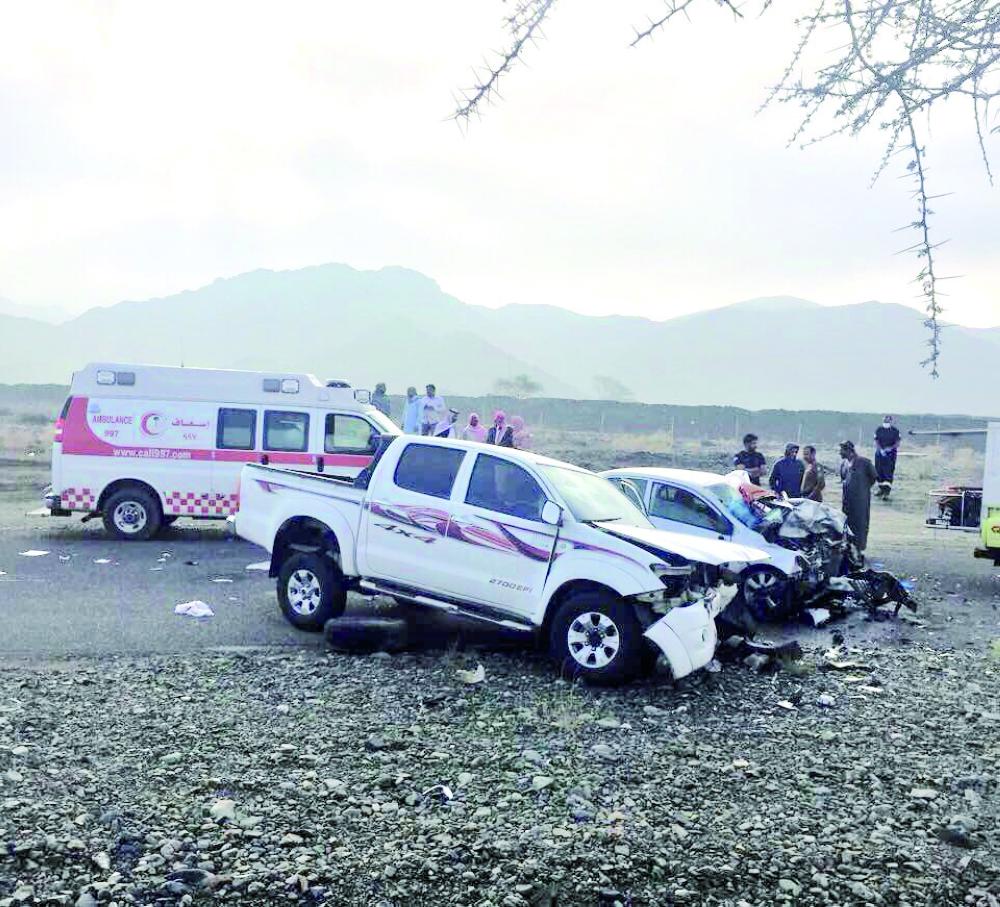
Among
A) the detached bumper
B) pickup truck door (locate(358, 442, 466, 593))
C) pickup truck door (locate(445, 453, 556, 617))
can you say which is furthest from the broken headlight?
pickup truck door (locate(358, 442, 466, 593))

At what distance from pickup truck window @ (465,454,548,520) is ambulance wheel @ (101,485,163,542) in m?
7.32

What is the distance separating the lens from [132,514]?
1325 cm

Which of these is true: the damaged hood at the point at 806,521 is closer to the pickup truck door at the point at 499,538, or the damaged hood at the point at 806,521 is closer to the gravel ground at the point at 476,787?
the gravel ground at the point at 476,787

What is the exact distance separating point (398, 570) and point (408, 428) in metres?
10.6

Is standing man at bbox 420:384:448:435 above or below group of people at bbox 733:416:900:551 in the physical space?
above

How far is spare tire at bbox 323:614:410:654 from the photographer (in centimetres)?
747

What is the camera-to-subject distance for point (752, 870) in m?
4.12

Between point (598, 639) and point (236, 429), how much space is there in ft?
27.0

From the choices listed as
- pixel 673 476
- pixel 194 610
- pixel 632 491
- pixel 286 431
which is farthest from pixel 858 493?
pixel 194 610

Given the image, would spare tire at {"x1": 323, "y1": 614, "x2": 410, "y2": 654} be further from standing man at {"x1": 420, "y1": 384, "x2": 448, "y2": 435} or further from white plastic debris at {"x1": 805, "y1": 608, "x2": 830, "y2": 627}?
standing man at {"x1": 420, "y1": 384, "x2": 448, "y2": 435}

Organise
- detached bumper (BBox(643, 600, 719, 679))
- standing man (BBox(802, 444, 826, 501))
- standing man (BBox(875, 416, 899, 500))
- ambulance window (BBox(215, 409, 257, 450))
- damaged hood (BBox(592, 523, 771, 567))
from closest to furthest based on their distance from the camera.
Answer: detached bumper (BBox(643, 600, 719, 679)) < damaged hood (BBox(592, 523, 771, 567)) < ambulance window (BBox(215, 409, 257, 450)) < standing man (BBox(802, 444, 826, 501)) < standing man (BBox(875, 416, 899, 500))

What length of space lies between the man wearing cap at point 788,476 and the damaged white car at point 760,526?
10.2 feet

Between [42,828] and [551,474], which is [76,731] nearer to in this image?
[42,828]

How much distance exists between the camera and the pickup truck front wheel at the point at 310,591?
811 centimetres
